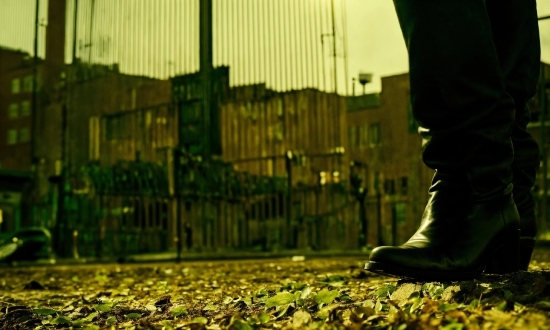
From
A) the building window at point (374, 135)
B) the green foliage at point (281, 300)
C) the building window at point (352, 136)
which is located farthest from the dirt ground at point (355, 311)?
the building window at point (352, 136)

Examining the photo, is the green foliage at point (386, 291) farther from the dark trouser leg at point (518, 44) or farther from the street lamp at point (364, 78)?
the street lamp at point (364, 78)

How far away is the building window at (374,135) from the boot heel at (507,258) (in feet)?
77.0

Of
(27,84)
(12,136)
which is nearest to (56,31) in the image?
(27,84)

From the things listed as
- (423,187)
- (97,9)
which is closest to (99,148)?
(97,9)

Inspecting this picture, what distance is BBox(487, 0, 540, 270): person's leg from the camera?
1867 millimetres

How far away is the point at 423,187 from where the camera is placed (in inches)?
640

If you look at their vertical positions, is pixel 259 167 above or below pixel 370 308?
above

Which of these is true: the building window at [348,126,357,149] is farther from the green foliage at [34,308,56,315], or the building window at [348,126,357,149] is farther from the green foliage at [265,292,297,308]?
the green foliage at [265,292,297,308]

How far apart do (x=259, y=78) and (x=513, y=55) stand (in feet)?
31.4

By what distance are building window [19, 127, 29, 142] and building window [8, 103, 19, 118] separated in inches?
53.6

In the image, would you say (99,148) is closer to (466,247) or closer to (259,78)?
(259,78)

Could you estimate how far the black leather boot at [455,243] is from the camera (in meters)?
1.55

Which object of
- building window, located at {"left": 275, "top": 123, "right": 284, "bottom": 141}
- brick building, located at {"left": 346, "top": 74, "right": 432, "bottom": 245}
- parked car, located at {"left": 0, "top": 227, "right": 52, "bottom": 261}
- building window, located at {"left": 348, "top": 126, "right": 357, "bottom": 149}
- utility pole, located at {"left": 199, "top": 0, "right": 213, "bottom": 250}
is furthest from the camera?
building window, located at {"left": 348, "top": 126, "right": 357, "bottom": 149}

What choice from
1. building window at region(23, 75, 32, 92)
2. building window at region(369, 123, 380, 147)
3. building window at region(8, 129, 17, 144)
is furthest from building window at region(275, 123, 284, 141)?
building window at region(8, 129, 17, 144)
